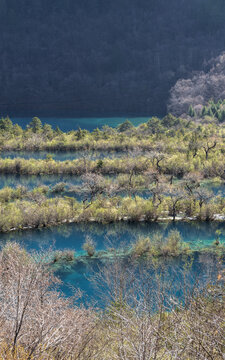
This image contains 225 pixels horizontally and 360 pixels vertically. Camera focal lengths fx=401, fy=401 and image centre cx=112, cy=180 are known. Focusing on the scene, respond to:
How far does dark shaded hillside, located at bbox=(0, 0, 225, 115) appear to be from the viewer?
418 feet

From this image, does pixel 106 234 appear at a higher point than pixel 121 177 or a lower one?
lower

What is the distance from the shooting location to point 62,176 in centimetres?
4091

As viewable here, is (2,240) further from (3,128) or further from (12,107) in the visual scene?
(12,107)

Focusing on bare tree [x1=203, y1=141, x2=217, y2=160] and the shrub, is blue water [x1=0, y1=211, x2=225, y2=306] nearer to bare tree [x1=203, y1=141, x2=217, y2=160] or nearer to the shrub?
the shrub

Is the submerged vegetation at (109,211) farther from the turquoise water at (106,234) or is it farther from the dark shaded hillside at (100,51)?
the dark shaded hillside at (100,51)

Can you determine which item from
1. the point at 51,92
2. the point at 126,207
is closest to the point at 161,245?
the point at 126,207

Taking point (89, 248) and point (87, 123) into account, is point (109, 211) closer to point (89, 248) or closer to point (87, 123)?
point (89, 248)

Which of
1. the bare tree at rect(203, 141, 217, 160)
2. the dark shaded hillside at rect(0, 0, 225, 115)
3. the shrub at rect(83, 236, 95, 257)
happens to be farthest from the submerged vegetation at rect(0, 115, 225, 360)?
the dark shaded hillside at rect(0, 0, 225, 115)

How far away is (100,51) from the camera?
151m

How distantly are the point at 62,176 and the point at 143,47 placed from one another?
117m

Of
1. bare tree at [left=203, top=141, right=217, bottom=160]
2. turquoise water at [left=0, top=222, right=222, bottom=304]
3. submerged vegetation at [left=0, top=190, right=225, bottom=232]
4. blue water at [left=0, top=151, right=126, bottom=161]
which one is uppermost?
bare tree at [left=203, top=141, right=217, bottom=160]

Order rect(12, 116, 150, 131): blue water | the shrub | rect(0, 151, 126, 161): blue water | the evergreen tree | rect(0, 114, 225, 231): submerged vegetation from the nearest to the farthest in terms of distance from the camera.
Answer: the shrub → rect(0, 114, 225, 231): submerged vegetation → rect(0, 151, 126, 161): blue water → the evergreen tree → rect(12, 116, 150, 131): blue water

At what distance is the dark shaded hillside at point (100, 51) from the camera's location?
127 meters

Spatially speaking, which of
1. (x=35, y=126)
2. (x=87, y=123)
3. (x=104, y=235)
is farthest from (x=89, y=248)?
(x=87, y=123)
